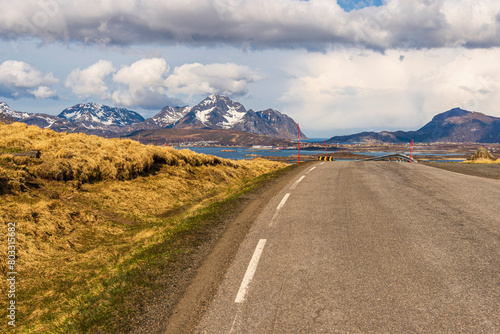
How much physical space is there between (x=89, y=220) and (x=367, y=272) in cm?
860

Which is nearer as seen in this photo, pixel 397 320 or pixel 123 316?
pixel 397 320

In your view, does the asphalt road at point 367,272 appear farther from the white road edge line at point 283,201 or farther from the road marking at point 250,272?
the white road edge line at point 283,201

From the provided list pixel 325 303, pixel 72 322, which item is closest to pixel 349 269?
pixel 325 303

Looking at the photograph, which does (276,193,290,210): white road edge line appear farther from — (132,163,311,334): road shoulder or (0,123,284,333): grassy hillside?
(0,123,284,333): grassy hillside

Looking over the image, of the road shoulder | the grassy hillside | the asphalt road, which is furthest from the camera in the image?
the grassy hillside

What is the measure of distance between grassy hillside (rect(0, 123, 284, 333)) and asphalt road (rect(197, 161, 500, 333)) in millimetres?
1779

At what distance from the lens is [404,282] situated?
182 inches

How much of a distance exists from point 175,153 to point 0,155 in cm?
935

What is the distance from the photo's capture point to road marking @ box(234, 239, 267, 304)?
448cm

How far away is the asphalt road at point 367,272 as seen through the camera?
150 inches

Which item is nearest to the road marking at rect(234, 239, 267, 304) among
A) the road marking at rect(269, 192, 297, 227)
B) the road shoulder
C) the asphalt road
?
the asphalt road

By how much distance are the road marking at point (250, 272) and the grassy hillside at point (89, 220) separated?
147cm

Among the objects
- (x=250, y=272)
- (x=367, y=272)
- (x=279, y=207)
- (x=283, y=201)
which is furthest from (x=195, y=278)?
(x=283, y=201)

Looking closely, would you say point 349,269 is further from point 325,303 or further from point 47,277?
point 47,277
